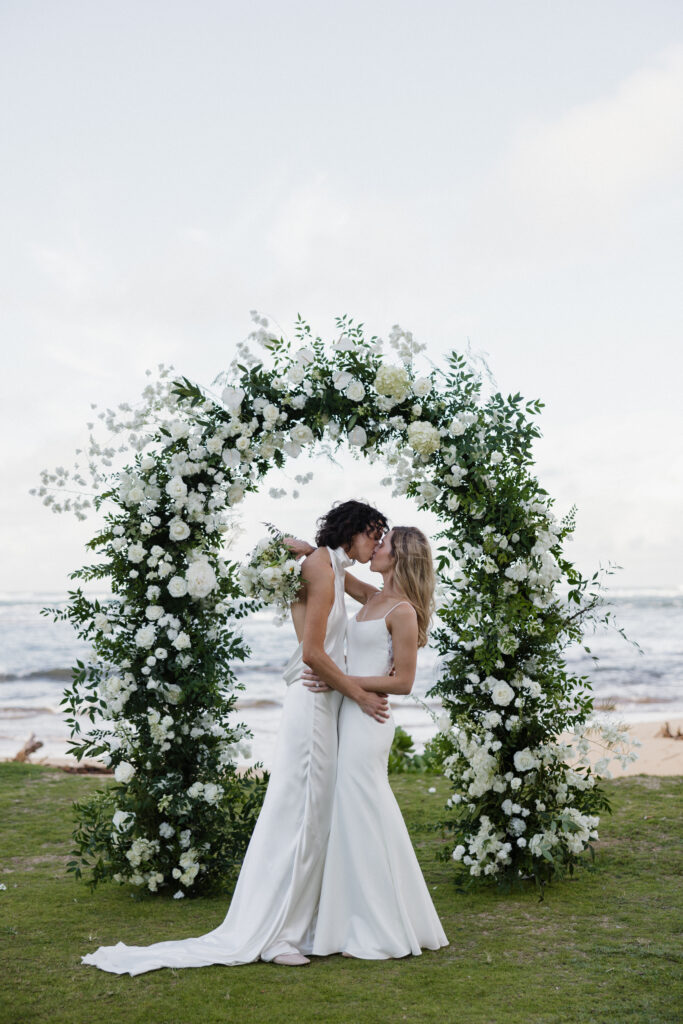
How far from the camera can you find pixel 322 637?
4.64 metres

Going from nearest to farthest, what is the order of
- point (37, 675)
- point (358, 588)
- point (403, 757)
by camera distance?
point (358, 588) → point (403, 757) → point (37, 675)

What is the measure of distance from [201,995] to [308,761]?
1193mm

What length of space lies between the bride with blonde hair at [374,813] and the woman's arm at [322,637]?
0.5 inches

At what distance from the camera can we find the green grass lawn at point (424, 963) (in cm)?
378

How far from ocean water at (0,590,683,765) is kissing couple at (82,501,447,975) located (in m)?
2.68

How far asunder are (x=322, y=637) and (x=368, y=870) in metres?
1.21

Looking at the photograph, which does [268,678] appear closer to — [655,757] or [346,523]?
[655,757]

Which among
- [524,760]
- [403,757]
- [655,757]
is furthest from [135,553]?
[655,757]

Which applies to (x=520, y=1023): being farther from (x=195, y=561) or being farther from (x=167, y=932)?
(x=195, y=561)

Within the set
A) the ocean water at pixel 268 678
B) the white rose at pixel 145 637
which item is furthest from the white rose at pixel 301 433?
the ocean water at pixel 268 678

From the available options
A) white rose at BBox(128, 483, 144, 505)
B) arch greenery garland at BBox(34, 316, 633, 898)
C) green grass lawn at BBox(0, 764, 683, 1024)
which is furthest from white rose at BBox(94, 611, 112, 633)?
green grass lawn at BBox(0, 764, 683, 1024)

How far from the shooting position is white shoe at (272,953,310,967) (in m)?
4.30

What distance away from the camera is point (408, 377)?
17.8 ft

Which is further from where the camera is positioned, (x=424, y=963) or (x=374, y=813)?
(x=374, y=813)
